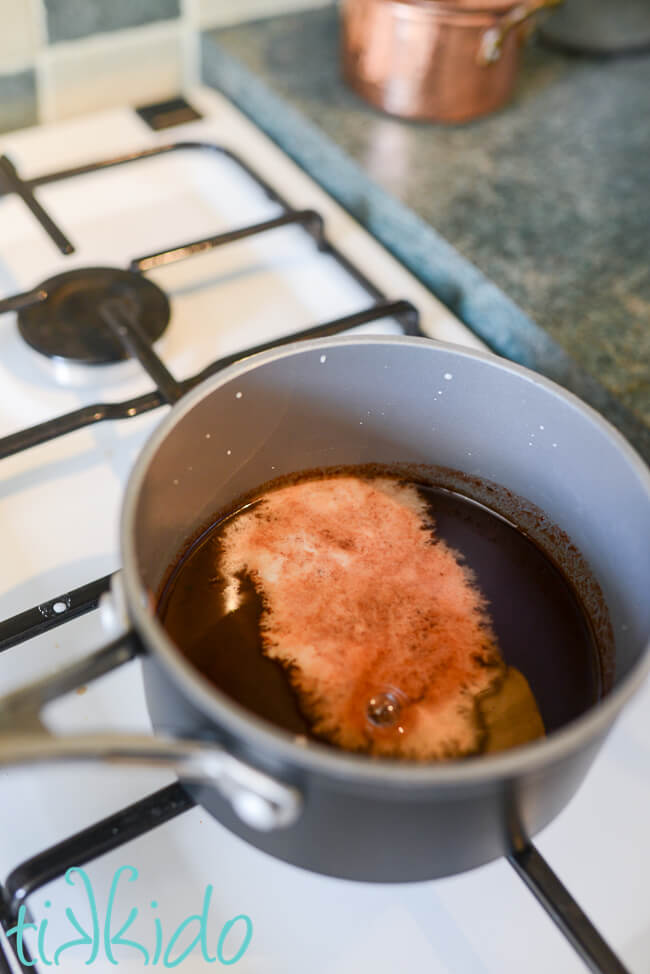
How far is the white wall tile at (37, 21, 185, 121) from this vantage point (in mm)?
790

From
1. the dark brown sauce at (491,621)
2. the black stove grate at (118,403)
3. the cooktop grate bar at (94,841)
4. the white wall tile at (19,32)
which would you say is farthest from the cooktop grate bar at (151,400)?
the white wall tile at (19,32)

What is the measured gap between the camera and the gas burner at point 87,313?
0.59m

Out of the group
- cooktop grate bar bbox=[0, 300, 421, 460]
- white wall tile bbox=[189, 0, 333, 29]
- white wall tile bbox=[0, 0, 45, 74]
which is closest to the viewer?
cooktop grate bar bbox=[0, 300, 421, 460]

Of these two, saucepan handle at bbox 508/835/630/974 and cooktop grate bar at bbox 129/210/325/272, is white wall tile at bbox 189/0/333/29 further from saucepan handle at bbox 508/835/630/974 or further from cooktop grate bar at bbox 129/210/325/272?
saucepan handle at bbox 508/835/630/974

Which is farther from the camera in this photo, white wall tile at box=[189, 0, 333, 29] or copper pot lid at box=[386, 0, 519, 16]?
white wall tile at box=[189, 0, 333, 29]

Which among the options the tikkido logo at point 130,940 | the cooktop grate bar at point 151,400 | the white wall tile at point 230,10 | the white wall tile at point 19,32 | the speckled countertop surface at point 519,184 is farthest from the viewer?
the white wall tile at point 230,10

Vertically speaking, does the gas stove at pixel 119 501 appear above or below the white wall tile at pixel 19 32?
below

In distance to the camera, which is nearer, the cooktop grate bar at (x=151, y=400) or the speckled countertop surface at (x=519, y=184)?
the cooktop grate bar at (x=151, y=400)

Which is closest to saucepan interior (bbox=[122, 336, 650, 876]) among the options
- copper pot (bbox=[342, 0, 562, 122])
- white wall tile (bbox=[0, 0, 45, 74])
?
copper pot (bbox=[342, 0, 562, 122])

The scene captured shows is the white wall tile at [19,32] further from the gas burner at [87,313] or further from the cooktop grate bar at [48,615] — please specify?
the cooktop grate bar at [48,615]

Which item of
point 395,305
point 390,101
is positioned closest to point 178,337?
point 395,305

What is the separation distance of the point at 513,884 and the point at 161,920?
160 mm

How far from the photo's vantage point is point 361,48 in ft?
2.44

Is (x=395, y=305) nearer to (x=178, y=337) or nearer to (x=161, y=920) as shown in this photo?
(x=178, y=337)
